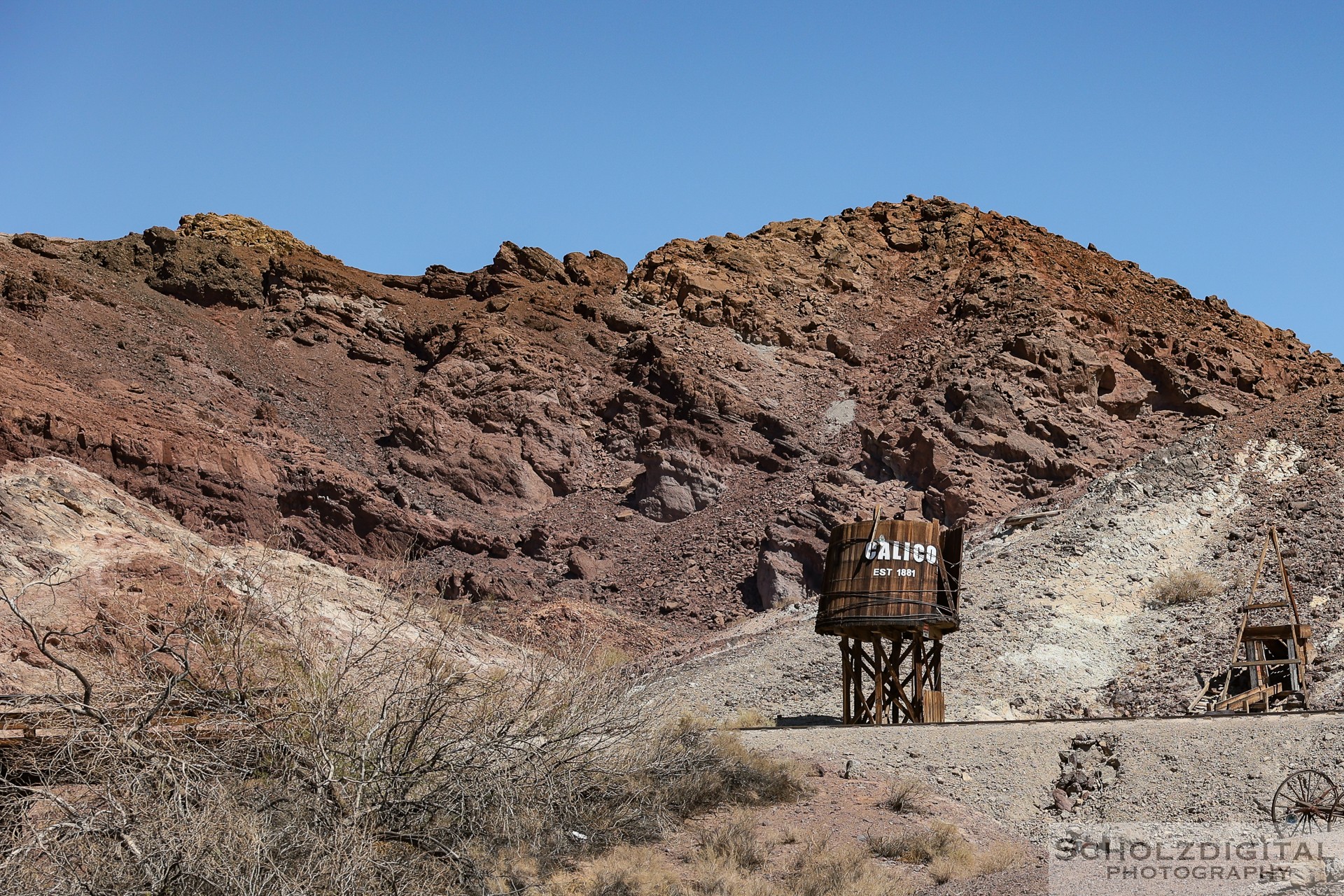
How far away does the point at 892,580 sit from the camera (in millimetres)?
18250

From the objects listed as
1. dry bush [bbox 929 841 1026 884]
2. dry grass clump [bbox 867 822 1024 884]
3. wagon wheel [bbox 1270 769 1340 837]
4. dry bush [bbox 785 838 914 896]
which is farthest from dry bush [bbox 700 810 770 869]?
wagon wheel [bbox 1270 769 1340 837]

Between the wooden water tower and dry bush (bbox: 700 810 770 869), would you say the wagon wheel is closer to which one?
dry bush (bbox: 700 810 770 869)

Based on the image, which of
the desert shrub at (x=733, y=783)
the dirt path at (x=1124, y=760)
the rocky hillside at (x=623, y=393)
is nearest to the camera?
the dirt path at (x=1124, y=760)

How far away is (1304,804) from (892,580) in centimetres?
759

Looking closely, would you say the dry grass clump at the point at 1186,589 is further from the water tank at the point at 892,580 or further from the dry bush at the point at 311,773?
the dry bush at the point at 311,773

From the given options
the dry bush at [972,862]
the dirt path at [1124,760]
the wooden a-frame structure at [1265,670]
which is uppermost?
the wooden a-frame structure at [1265,670]

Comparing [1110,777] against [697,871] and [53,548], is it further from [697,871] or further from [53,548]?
[53,548]

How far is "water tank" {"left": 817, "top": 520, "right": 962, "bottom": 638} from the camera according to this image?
715 inches

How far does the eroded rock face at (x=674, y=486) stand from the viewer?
1657 inches

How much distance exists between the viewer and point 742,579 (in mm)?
37281

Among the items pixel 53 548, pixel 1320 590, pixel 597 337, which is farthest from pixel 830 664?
pixel 597 337

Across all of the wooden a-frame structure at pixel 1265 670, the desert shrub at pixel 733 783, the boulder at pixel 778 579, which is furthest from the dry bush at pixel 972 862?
the boulder at pixel 778 579

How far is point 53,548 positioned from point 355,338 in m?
28.8

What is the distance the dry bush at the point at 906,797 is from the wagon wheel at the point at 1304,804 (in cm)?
351
